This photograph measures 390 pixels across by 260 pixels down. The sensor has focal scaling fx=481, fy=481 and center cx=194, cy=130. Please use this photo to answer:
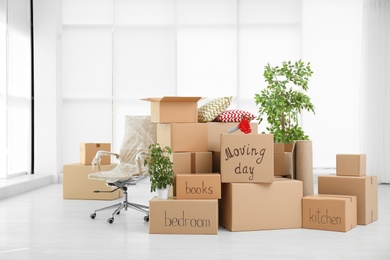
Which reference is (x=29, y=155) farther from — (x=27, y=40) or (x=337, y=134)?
(x=337, y=134)

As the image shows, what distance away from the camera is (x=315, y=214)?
372cm

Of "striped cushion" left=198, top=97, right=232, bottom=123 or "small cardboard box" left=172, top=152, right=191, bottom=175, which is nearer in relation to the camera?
"small cardboard box" left=172, top=152, right=191, bottom=175

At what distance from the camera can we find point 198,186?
11.8ft

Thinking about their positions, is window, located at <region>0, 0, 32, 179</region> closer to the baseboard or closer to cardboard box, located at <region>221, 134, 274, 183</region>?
the baseboard

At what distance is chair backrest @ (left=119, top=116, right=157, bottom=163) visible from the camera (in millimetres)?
4426

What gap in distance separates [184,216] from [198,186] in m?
0.24

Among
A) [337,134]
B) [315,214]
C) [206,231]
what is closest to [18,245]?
[206,231]

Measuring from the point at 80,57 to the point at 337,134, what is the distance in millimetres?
3987

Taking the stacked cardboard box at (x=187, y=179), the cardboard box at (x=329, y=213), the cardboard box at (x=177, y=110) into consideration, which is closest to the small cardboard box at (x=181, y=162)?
the stacked cardboard box at (x=187, y=179)

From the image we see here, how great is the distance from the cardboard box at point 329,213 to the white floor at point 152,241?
3.0 inches

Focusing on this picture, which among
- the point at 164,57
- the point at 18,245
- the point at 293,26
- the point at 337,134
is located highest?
the point at 293,26

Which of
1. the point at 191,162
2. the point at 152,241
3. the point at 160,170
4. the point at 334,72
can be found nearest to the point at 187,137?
the point at 191,162

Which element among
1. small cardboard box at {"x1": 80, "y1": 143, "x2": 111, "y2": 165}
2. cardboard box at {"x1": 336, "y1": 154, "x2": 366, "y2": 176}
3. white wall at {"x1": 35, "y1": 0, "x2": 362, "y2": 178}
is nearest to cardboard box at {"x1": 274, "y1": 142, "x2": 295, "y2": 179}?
cardboard box at {"x1": 336, "y1": 154, "x2": 366, "y2": 176}

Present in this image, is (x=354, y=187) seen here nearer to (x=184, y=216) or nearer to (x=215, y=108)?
(x=215, y=108)
